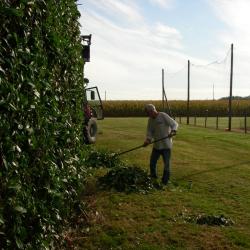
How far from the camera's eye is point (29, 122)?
203 inches

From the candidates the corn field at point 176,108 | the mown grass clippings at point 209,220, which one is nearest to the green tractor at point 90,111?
the mown grass clippings at point 209,220

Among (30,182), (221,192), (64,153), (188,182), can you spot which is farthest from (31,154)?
(188,182)

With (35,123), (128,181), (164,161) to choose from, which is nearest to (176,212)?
(128,181)

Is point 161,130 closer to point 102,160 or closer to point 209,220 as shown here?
point 102,160

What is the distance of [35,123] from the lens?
538cm

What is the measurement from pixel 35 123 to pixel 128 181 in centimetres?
645

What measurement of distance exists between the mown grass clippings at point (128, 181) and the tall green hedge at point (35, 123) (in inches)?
139

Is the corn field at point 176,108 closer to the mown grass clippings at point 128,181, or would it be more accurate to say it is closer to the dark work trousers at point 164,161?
the dark work trousers at point 164,161

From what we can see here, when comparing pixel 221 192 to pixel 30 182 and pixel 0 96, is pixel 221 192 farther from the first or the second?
pixel 0 96

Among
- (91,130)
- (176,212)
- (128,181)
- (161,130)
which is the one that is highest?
(161,130)

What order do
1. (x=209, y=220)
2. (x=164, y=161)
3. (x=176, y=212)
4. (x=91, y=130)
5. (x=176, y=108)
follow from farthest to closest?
(x=176, y=108), (x=91, y=130), (x=164, y=161), (x=176, y=212), (x=209, y=220)

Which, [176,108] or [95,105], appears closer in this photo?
[95,105]

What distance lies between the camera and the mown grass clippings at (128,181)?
1137 cm

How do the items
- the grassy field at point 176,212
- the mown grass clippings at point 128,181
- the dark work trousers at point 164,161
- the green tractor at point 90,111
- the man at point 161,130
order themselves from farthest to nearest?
the green tractor at point 90,111 < the man at point 161,130 < the dark work trousers at point 164,161 < the mown grass clippings at point 128,181 < the grassy field at point 176,212
